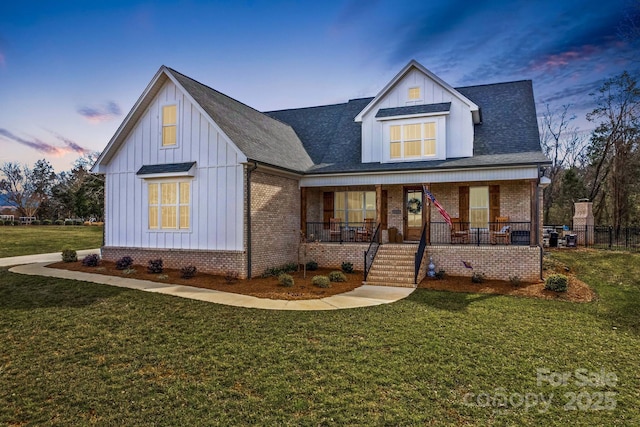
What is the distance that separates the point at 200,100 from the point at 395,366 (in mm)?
11580

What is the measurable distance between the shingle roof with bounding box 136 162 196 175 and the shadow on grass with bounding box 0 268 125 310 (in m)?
4.66

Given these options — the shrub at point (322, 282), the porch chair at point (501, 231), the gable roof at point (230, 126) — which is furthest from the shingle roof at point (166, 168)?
the porch chair at point (501, 231)

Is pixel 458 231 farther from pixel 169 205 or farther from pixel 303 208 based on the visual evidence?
pixel 169 205

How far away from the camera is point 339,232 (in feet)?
53.8

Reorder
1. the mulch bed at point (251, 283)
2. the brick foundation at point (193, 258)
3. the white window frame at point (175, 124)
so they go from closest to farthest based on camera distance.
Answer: the mulch bed at point (251, 283)
the brick foundation at point (193, 258)
the white window frame at point (175, 124)

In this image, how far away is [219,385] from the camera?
213 inches

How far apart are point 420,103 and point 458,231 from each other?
230 inches

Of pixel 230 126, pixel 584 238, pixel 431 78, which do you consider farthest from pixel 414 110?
pixel 584 238

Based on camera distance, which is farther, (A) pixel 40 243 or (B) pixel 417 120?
(A) pixel 40 243

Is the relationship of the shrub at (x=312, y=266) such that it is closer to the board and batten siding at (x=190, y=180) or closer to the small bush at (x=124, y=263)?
the board and batten siding at (x=190, y=180)

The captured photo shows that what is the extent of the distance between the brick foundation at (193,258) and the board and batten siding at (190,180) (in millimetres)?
207

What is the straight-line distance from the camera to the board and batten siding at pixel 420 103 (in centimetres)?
1559

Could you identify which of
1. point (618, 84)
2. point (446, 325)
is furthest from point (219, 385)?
point (618, 84)

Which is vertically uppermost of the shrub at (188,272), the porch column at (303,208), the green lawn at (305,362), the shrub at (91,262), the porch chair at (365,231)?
the porch column at (303,208)
